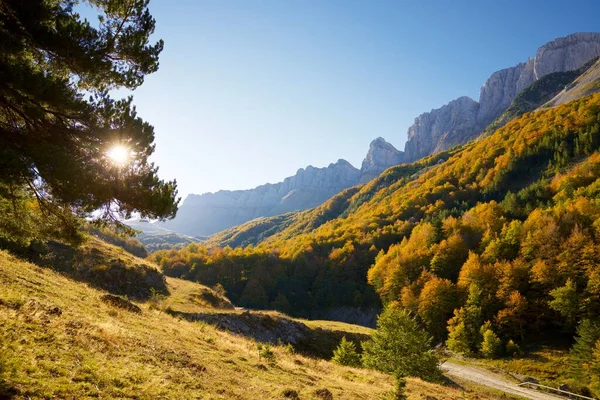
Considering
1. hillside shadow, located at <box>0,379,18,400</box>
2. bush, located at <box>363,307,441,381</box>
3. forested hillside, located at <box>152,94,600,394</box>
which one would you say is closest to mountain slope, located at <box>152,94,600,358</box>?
forested hillside, located at <box>152,94,600,394</box>

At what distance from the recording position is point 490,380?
47.4 meters

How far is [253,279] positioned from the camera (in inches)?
4756

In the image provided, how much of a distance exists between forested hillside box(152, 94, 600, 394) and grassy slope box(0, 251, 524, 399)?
170 ft

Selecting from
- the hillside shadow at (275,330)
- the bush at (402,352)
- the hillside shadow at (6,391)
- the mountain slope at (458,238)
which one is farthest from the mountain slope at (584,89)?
the hillside shadow at (6,391)

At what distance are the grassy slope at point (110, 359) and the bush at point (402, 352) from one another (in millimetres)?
10695

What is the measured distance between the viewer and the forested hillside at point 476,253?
65438 mm

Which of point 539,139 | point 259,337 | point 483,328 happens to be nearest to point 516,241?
point 483,328

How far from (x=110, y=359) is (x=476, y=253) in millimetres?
102913

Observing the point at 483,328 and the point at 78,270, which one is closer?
the point at 78,270

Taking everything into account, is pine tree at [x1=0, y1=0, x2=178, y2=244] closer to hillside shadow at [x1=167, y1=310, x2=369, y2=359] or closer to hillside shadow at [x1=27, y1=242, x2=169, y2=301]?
hillside shadow at [x1=167, y1=310, x2=369, y2=359]

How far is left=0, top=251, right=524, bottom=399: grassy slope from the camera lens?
736 cm

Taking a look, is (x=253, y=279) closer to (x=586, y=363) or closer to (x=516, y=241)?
(x=516, y=241)

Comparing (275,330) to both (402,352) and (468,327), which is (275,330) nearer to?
(402,352)

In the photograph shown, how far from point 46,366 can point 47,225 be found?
883 cm
